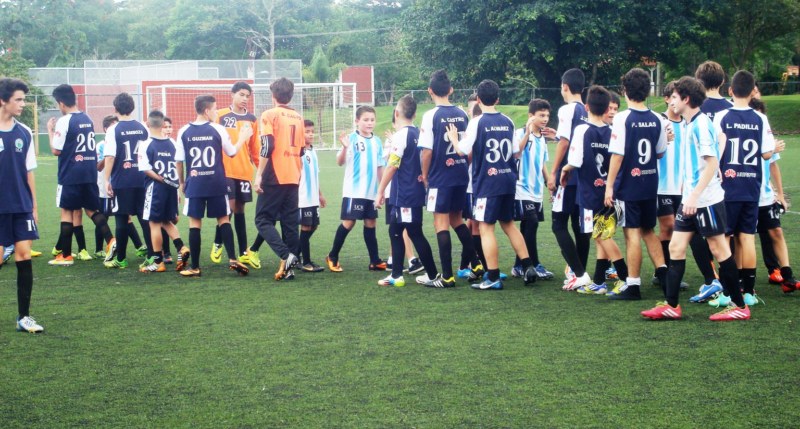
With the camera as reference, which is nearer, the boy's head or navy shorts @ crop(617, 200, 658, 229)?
the boy's head

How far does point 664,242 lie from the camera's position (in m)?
7.75

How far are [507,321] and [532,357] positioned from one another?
40.9 inches

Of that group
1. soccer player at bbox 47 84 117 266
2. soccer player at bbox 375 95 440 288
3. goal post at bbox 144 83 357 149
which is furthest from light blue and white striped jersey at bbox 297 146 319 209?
goal post at bbox 144 83 357 149

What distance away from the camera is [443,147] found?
7695 millimetres

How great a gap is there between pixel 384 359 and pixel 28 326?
109 inches

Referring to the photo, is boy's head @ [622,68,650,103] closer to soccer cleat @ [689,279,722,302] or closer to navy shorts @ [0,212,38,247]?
soccer cleat @ [689,279,722,302]

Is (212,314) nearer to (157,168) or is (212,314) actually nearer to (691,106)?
(157,168)

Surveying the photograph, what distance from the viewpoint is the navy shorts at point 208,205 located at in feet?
28.0

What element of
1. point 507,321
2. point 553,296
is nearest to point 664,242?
→ point 553,296

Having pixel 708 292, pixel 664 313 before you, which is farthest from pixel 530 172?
pixel 664 313

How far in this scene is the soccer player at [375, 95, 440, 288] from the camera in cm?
786

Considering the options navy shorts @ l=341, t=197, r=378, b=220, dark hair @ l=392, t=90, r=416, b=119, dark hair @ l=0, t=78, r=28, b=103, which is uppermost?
dark hair @ l=0, t=78, r=28, b=103

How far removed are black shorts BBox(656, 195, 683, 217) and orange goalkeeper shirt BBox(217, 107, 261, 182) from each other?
423 centimetres

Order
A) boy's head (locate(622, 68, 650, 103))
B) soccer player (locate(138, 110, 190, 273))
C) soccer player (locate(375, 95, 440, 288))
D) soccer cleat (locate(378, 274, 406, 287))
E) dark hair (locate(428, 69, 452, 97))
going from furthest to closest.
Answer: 1. soccer player (locate(138, 110, 190, 273))
2. soccer cleat (locate(378, 274, 406, 287))
3. soccer player (locate(375, 95, 440, 288))
4. dark hair (locate(428, 69, 452, 97))
5. boy's head (locate(622, 68, 650, 103))
